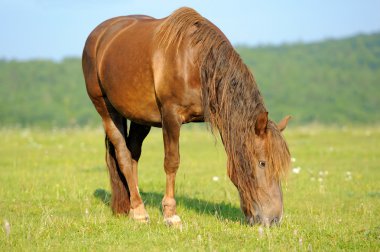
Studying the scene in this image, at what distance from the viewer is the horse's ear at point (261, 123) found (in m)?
5.66

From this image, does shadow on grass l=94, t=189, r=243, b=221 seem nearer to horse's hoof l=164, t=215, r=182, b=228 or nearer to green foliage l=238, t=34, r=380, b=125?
horse's hoof l=164, t=215, r=182, b=228

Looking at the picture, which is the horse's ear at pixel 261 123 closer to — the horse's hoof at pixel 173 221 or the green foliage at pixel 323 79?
the horse's hoof at pixel 173 221

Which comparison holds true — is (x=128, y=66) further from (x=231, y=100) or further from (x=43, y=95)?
(x=43, y=95)

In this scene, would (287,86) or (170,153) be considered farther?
(287,86)

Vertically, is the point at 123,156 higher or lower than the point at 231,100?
lower

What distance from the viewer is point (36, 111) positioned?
47750 mm

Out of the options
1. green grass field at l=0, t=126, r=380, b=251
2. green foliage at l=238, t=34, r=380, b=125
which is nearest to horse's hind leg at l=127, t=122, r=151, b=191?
green grass field at l=0, t=126, r=380, b=251

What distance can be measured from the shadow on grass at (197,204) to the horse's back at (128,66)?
5.01 feet

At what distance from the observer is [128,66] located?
271 inches

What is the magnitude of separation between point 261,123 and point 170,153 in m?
1.23

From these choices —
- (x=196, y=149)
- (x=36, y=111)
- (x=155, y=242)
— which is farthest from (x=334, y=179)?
(x=36, y=111)

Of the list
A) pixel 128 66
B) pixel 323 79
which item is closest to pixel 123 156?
pixel 128 66

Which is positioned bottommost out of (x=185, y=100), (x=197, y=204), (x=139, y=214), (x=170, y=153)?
(x=197, y=204)

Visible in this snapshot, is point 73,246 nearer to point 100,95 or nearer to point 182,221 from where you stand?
point 182,221
